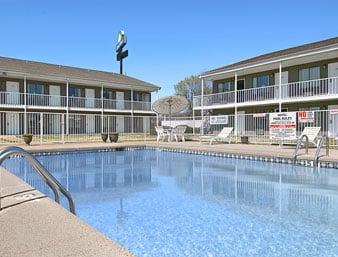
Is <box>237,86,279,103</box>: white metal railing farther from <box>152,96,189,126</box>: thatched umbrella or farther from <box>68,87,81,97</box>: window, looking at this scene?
<box>68,87,81,97</box>: window

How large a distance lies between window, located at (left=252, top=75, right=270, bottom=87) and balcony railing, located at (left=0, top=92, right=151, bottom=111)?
12.4m

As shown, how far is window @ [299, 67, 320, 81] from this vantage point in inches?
976

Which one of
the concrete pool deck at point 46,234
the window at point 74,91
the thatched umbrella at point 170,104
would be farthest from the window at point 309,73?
the concrete pool deck at point 46,234

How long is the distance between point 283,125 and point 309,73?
30.4 ft

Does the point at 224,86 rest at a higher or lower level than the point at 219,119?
Result: higher

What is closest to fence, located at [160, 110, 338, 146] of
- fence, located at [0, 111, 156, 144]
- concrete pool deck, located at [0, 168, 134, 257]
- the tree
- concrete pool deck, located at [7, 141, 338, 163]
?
concrete pool deck, located at [7, 141, 338, 163]

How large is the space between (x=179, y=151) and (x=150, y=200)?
11456 mm

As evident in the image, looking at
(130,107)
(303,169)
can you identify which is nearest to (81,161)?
(303,169)

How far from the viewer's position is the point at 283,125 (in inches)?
707

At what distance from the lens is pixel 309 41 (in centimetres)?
3020

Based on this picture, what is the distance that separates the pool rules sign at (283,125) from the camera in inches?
690

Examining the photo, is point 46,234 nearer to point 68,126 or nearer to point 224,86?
point 68,126

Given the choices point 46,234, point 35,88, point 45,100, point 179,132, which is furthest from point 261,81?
point 46,234

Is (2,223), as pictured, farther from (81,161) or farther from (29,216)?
(81,161)
